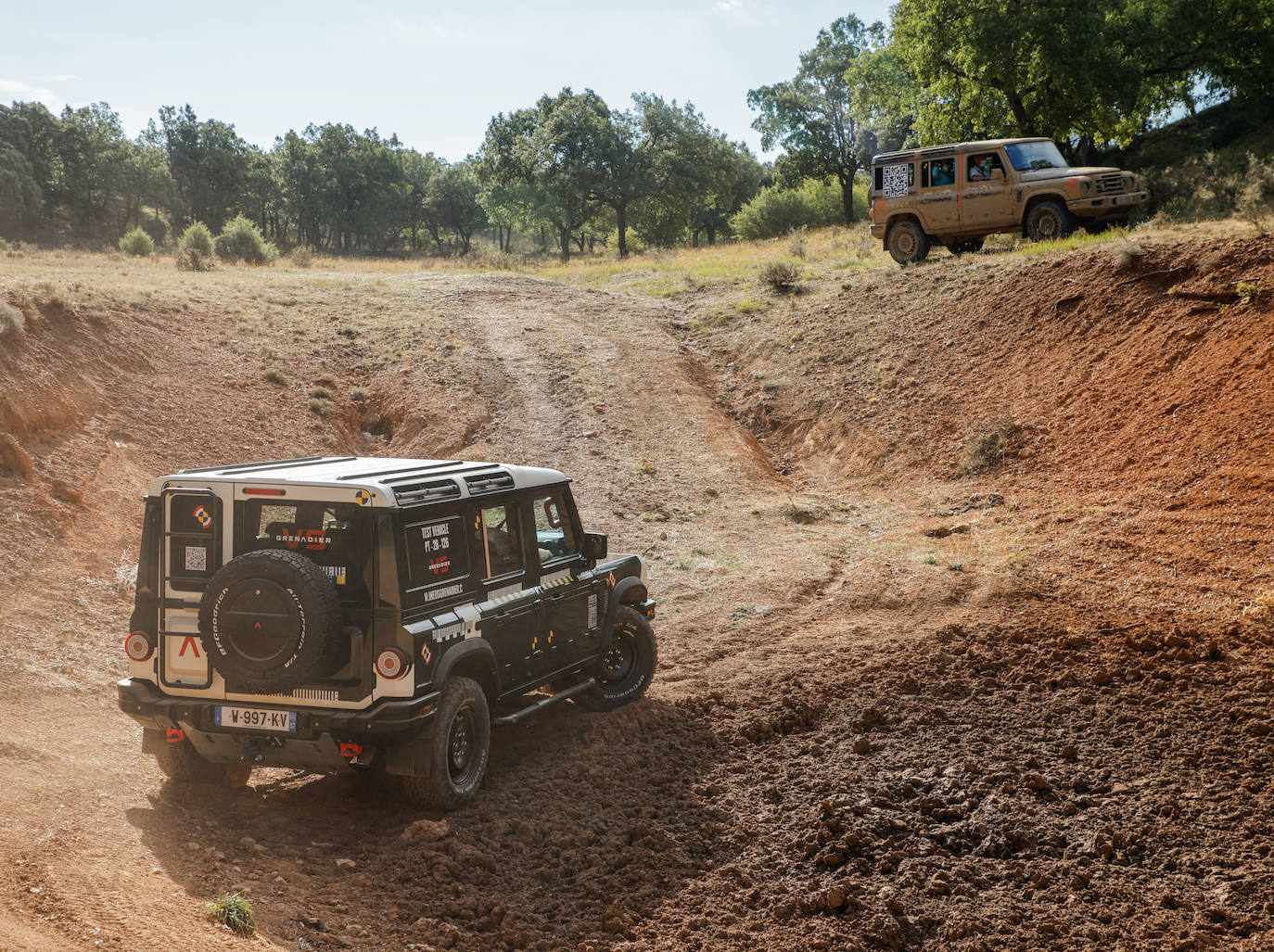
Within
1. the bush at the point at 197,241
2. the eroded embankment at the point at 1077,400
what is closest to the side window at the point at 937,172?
the eroded embankment at the point at 1077,400

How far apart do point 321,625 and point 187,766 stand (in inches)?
69.9

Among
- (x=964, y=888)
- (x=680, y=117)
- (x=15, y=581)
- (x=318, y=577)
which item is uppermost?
(x=680, y=117)

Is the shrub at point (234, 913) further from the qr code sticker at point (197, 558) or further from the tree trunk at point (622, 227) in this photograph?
the tree trunk at point (622, 227)

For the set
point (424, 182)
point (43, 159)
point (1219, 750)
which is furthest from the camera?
point (424, 182)

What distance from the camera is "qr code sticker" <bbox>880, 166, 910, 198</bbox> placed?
840 inches

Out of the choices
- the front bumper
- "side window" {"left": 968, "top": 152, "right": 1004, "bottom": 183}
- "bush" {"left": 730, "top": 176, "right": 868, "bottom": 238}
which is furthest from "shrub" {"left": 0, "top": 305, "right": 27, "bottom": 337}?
"bush" {"left": 730, "top": 176, "right": 868, "bottom": 238}

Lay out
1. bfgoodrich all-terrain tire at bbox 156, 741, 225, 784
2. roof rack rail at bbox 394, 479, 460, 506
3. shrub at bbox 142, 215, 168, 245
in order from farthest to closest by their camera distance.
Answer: shrub at bbox 142, 215, 168, 245
bfgoodrich all-terrain tire at bbox 156, 741, 225, 784
roof rack rail at bbox 394, 479, 460, 506

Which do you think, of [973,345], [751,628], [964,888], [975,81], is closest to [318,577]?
[964,888]

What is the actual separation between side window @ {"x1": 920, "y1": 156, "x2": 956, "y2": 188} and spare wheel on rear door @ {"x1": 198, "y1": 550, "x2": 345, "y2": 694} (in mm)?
18296

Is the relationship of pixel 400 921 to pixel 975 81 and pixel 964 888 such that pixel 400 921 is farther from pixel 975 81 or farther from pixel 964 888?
pixel 975 81

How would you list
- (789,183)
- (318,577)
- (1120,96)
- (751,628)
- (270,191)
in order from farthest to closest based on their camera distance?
(270,191)
(789,183)
(1120,96)
(751,628)
(318,577)

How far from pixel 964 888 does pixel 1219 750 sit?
246cm

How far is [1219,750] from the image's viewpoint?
6.58m

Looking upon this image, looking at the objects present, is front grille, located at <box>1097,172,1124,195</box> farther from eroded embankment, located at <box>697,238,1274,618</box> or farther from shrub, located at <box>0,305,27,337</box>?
shrub, located at <box>0,305,27,337</box>
